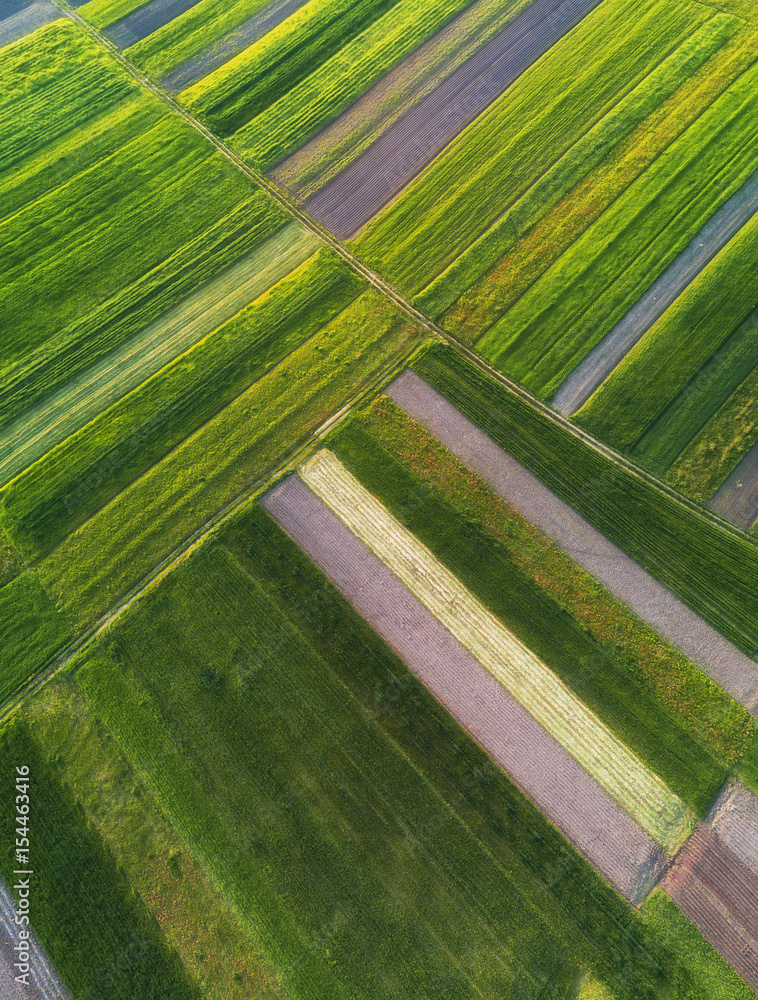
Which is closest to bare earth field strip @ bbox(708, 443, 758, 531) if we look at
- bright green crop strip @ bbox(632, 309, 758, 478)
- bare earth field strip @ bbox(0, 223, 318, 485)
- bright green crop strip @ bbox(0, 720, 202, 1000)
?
bright green crop strip @ bbox(632, 309, 758, 478)

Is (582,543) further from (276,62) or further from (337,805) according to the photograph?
(276,62)

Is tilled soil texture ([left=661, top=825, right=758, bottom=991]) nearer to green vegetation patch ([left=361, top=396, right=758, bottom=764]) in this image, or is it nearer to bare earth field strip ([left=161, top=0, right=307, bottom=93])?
green vegetation patch ([left=361, top=396, right=758, bottom=764])

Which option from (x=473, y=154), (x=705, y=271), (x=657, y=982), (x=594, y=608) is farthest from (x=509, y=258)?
(x=657, y=982)

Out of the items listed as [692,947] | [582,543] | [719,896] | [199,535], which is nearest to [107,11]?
[199,535]

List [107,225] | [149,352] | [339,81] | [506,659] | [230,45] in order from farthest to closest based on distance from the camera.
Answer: [230,45], [339,81], [107,225], [149,352], [506,659]

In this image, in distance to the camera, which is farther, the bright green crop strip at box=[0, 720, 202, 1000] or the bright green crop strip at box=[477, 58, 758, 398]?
the bright green crop strip at box=[477, 58, 758, 398]
